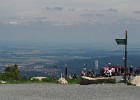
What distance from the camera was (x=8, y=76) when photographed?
37.8 metres

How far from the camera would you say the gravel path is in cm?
2392

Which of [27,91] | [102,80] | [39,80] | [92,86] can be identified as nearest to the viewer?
[27,91]

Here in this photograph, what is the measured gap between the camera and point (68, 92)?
84.0 feet

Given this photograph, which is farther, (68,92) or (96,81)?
(96,81)

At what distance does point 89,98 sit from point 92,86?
451 cm

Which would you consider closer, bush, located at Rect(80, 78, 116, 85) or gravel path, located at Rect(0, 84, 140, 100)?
gravel path, located at Rect(0, 84, 140, 100)

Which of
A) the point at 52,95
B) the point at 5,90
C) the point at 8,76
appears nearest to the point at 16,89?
the point at 5,90

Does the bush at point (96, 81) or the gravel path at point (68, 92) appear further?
the bush at point (96, 81)

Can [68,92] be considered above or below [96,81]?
below

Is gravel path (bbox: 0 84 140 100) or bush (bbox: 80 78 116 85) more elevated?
bush (bbox: 80 78 116 85)

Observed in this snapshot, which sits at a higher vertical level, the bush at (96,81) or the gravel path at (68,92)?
the bush at (96,81)

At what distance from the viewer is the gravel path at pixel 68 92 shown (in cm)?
2392

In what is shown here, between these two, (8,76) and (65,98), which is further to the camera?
(8,76)

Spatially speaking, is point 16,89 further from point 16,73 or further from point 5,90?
point 16,73
